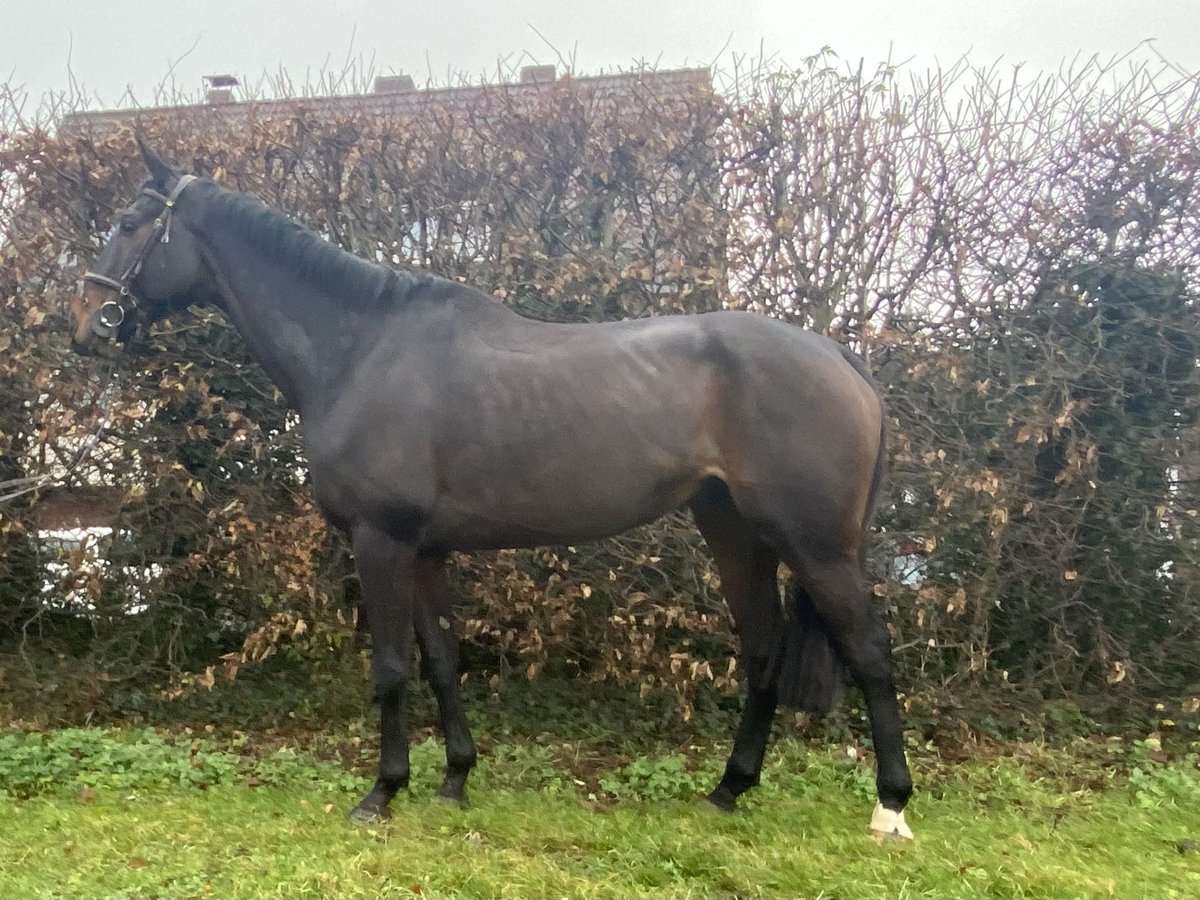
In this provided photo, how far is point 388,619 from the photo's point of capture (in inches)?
107

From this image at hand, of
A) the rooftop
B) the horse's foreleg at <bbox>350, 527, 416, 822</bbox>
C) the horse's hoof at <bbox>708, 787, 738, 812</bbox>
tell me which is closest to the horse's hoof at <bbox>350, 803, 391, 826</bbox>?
the horse's foreleg at <bbox>350, 527, 416, 822</bbox>

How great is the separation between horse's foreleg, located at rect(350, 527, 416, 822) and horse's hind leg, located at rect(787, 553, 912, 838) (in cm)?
138

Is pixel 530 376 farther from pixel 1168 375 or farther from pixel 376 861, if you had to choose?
pixel 1168 375

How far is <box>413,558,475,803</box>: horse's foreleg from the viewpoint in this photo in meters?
2.93

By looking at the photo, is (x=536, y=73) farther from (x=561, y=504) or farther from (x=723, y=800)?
(x=723, y=800)

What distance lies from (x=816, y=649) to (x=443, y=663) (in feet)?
4.59

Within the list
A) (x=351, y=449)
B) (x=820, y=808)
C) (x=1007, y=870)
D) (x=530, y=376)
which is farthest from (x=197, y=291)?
(x=1007, y=870)

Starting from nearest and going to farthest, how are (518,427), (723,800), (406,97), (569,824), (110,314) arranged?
(518,427) < (569,824) < (110,314) < (723,800) < (406,97)

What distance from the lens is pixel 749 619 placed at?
3068mm

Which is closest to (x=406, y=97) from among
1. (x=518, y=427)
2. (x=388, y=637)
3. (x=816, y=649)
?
(x=518, y=427)

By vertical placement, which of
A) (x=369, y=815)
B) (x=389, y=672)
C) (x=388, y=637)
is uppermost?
(x=388, y=637)

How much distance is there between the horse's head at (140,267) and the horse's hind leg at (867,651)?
255 centimetres

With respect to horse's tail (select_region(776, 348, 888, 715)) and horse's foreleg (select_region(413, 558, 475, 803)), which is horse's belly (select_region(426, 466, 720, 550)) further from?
horse's tail (select_region(776, 348, 888, 715))

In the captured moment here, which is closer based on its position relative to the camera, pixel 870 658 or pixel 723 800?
pixel 870 658
